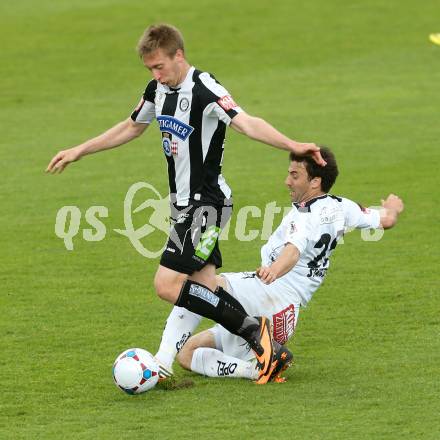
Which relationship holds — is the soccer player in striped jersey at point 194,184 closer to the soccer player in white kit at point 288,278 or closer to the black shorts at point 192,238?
the black shorts at point 192,238

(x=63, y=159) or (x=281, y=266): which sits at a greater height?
(x=63, y=159)

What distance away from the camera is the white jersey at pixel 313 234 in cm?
722

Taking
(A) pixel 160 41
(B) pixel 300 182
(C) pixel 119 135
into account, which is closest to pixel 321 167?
(B) pixel 300 182

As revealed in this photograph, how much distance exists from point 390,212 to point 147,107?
1760mm

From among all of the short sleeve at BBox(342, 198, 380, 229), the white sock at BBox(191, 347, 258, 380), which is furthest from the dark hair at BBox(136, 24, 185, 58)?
the white sock at BBox(191, 347, 258, 380)

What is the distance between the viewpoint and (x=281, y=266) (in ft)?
22.1

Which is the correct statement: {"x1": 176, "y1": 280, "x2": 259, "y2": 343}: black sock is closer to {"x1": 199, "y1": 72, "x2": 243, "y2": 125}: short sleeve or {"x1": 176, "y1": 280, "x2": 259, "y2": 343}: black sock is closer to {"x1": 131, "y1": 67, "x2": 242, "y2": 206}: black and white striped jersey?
{"x1": 131, "y1": 67, "x2": 242, "y2": 206}: black and white striped jersey

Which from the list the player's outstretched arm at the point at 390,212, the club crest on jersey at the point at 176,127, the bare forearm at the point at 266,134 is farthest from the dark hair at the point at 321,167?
the club crest on jersey at the point at 176,127

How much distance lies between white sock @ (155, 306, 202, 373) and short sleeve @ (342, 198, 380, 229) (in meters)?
1.17

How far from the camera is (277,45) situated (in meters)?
22.0

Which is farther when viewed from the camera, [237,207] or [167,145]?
[237,207]

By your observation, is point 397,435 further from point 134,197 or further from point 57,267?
point 134,197

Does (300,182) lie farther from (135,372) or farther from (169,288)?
(135,372)

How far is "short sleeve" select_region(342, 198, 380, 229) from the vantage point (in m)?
7.40
